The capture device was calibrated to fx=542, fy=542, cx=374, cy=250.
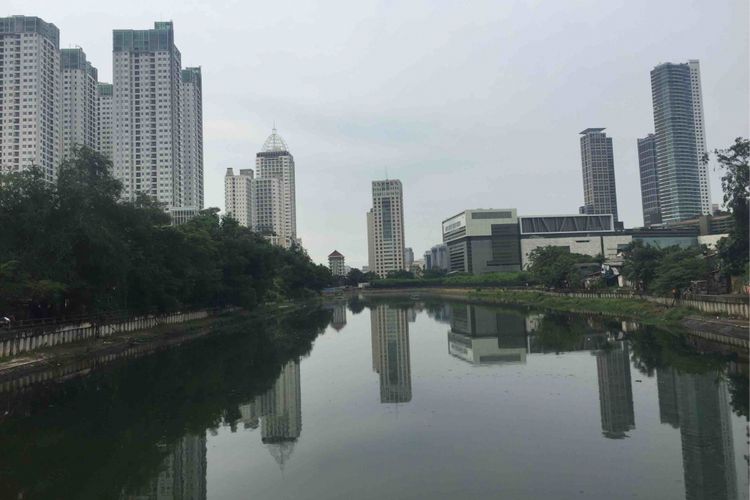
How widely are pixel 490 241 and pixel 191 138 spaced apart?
62.9m

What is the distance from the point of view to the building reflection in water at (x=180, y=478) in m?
8.19

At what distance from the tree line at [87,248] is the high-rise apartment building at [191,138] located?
58841 mm

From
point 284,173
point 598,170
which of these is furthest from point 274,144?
point 598,170

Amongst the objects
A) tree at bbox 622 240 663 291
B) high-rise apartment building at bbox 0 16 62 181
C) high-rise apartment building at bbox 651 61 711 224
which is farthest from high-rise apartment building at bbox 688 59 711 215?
high-rise apartment building at bbox 0 16 62 181

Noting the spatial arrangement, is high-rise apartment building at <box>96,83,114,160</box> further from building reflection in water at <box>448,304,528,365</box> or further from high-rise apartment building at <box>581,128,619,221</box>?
high-rise apartment building at <box>581,128,619,221</box>

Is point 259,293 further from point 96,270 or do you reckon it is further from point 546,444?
point 546,444

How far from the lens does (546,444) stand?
9.79 m

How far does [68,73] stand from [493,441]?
302ft

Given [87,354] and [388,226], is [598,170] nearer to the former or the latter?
[388,226]

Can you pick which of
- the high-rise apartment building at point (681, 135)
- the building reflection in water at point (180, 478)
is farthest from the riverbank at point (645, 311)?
the high-rise apartment building at point (681, 135)

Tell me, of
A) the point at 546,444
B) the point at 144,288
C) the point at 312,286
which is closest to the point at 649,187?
the point at 312,286

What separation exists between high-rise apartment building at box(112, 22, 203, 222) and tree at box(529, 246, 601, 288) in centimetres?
5229

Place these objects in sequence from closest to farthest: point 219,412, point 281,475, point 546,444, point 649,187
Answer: point 281,475 → point 546,444 → point 219,412 → point 649,187

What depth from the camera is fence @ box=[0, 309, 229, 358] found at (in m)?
19.8
